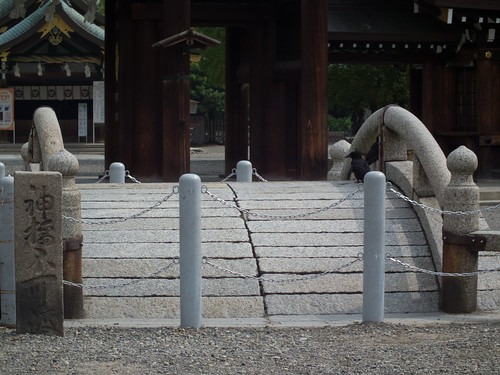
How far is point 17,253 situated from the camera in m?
7.50

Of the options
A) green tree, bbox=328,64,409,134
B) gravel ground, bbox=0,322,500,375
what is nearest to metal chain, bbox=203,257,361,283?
gravel ground, bbox=0,322,500,375

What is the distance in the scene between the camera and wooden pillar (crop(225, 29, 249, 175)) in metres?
19.5

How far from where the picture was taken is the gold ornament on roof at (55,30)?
1368 inches

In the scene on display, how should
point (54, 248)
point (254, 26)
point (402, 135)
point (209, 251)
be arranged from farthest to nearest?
1. point (254, 26)
2. point (402, 135)
3. point (209, 251)
4. point (54, 248)

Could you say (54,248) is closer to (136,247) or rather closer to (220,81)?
(136,247)

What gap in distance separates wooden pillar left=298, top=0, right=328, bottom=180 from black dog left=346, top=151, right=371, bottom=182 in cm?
377

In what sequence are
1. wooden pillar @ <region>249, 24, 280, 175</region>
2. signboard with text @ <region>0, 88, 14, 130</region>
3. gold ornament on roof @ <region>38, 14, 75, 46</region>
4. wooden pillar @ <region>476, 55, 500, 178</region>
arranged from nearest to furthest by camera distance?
wooden pillar @ <region>249, 24, 280, 175</region> < wooden pillar @ <region>476, 55, 500, 178</region> < gold ornament on roof @ <region>38, 14, 75, 46</region> < signboard with text @ <region>0, 88, 14, 130</region>

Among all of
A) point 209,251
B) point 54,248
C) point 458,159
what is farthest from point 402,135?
point 54,248

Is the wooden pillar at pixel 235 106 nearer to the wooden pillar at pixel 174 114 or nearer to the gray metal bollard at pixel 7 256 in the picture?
the wooden pillar at pixel 174 114

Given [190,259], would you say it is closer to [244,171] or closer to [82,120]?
[244,171]

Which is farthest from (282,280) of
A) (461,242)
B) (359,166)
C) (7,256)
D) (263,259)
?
(359,166)

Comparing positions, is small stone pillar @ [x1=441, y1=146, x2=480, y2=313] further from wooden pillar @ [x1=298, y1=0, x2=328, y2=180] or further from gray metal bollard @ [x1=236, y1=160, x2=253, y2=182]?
wooden pillar @ [x1=298, y1=0, x2=328, y2=180]

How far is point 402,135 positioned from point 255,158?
324 inches

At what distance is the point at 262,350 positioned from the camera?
22.9 ft
